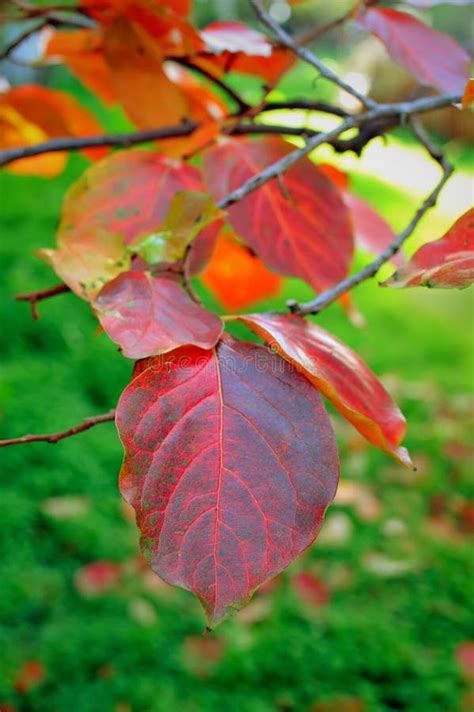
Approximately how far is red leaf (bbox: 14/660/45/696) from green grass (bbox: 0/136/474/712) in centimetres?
1

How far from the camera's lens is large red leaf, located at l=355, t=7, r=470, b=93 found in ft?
1.82

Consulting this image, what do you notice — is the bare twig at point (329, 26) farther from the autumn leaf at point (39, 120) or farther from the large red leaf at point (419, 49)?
the autumn leaf at point (39, 120)

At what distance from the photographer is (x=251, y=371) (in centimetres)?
34

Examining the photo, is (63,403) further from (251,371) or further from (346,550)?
(251,371)

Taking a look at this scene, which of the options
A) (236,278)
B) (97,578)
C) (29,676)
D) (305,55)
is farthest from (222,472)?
(97,578)

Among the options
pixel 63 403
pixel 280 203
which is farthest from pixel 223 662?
pixel 280 203

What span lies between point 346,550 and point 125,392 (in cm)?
138

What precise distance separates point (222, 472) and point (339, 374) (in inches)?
3.1

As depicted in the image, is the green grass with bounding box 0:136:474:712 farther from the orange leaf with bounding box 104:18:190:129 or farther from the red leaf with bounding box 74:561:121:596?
the orange leaf with bounding box 104:18:190:129

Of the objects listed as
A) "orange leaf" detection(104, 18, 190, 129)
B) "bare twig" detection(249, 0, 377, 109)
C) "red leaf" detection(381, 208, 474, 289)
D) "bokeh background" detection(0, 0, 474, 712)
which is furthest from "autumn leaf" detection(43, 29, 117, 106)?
"bokeh background" detection(0, 0, 474, 712)

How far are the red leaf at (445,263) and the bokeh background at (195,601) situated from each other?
41.1 inches

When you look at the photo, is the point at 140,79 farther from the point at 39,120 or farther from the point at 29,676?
the point at 29,676

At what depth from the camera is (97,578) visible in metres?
1.47

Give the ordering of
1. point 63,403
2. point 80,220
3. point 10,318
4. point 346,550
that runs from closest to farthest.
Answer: point 80,220
point 346,550
point 63,403
point 10,318
